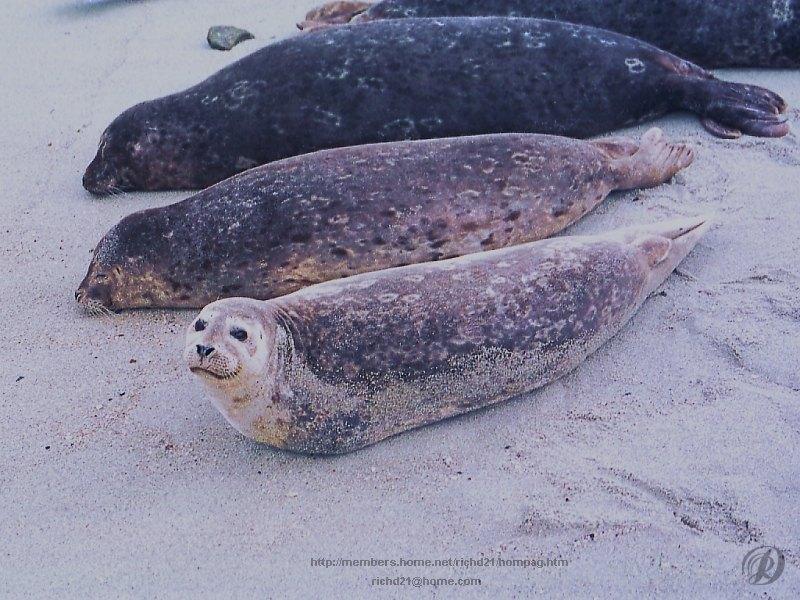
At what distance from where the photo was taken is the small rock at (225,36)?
580cm

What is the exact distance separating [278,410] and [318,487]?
0.26 metres

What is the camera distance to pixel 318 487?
2.67 metres

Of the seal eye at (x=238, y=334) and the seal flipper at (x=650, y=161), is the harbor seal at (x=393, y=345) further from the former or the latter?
the seal flipper at (x=650, y=161)

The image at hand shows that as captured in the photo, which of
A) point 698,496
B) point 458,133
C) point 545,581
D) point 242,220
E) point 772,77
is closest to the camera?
point 545,581

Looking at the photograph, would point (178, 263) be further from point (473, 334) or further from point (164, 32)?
point (164, 32)

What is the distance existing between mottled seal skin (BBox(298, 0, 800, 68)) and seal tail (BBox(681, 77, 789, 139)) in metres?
0.63

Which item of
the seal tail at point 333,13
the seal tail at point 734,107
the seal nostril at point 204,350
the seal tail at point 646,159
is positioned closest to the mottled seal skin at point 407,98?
the seal tail at point 734,107

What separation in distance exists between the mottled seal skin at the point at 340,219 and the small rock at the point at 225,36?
7.89 feet

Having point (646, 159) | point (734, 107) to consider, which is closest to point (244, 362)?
point (646, 159)

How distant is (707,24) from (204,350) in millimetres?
3836

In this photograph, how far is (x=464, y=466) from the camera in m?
2.69

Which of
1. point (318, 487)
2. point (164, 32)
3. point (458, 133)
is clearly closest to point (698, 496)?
point (318, 487)

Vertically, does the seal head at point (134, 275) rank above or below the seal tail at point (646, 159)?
below

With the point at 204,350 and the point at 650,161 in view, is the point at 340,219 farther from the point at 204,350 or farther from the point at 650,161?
the point at 650,161
